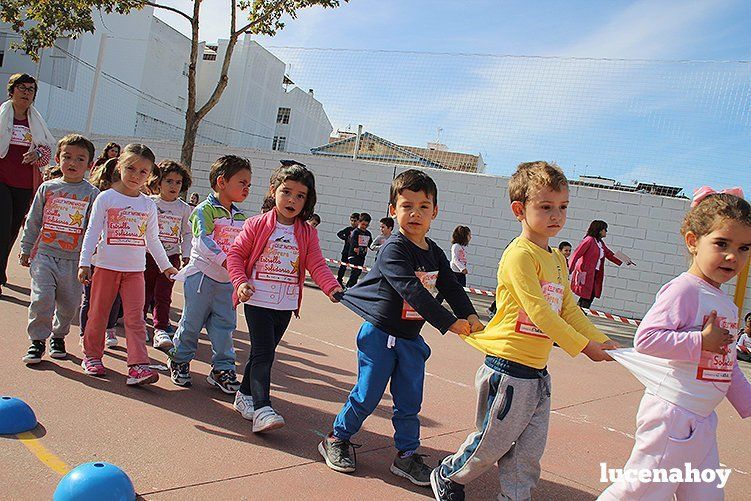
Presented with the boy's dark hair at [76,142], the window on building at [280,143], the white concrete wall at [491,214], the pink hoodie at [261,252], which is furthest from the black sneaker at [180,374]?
the window on building at [280,143]

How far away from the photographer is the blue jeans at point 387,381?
3678 millimetres

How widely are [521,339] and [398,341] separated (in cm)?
78

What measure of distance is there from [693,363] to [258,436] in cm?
248

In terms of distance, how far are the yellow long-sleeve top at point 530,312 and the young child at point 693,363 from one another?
0.33 meters

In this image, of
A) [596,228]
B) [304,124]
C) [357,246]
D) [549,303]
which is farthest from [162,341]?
[304,124]

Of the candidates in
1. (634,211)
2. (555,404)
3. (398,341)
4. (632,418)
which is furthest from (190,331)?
(634,211)

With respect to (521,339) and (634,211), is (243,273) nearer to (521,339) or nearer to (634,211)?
(521,339)

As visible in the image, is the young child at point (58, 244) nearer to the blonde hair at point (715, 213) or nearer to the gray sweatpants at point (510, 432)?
the gray sweatpants at point (510, 432)

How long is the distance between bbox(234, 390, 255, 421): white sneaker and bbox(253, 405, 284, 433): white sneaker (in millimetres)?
183

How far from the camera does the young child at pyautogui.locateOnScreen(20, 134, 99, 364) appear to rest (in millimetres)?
5074

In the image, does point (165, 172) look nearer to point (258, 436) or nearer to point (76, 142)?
point (76, 142)

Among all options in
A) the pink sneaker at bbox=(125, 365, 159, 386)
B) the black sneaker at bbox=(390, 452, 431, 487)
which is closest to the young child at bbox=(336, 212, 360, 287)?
the pink sneaker at bbox=(125, 365, 159, 386)

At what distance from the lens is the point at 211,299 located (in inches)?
195

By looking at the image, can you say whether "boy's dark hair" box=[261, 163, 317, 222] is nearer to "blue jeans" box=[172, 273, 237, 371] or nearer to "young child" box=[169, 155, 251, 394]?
"young child" box=[169, 155, 251, 394]
